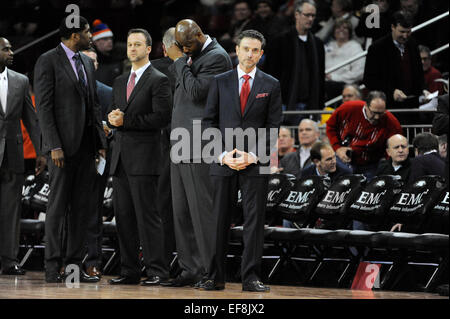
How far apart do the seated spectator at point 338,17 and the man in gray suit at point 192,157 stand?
231 inches

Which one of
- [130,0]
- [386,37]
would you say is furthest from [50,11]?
[386,37]

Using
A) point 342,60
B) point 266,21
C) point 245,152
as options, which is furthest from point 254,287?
point 266,21

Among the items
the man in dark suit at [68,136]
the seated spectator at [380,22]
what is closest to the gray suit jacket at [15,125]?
the man in dark suit at [68,136]

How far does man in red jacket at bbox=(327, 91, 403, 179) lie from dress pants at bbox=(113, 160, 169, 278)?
2.97 metres

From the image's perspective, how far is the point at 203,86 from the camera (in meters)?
7.22

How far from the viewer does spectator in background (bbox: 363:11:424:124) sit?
10.9 m

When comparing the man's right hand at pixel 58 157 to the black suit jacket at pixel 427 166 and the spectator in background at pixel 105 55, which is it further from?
the spectator in background at pixel 105 55

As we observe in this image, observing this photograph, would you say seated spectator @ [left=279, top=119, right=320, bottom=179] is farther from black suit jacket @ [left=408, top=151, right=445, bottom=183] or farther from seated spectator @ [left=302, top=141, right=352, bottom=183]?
black suit jacket @ [left=408, top=151, right=445, bottom=183]

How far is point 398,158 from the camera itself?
9273 mm

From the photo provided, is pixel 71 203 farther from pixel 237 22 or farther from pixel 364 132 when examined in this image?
pixel 237 22

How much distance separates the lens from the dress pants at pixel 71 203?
25.0 ft

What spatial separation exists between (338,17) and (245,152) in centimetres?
661

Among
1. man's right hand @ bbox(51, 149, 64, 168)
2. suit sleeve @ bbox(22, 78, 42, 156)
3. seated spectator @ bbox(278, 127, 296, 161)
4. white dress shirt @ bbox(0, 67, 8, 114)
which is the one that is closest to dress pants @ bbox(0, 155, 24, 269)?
suit sleeve @ bbox(22, 78, 42, 156)

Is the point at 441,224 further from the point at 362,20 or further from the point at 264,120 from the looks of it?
the point at 362,20
